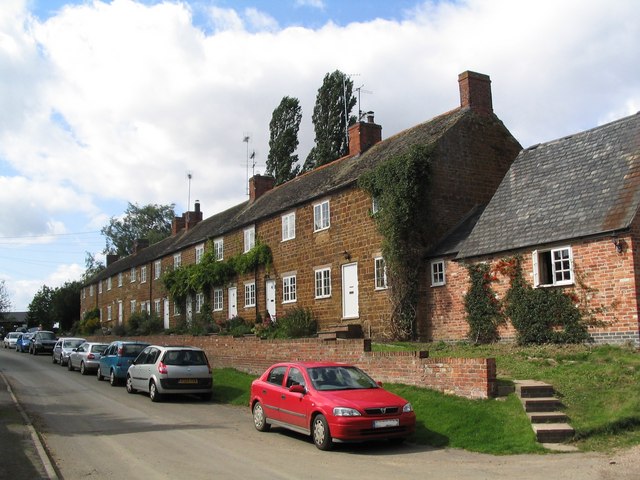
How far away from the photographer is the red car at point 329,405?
36.0 ft

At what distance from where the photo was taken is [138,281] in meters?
50.5

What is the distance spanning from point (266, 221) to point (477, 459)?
22.4m

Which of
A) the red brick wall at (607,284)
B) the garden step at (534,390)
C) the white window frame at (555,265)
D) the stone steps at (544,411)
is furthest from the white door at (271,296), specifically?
the garden step at (534,390)

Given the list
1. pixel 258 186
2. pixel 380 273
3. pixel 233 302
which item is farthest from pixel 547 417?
pixel 258 186

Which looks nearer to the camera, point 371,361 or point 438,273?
point 371,361

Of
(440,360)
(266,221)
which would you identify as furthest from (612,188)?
(266,221)

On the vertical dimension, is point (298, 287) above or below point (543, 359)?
above

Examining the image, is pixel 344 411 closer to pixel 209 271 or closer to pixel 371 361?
pixel 371 361

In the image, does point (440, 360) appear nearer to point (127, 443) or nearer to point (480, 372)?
point (480, 372)

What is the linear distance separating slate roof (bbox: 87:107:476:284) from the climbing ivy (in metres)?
1.78

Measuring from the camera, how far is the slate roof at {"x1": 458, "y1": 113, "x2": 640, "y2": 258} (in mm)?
17359

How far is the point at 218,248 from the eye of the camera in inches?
1444

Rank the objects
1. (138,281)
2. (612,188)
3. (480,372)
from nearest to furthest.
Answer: (480,372)
(612,188)
(138,281)

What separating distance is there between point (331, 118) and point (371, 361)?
35.3 m
